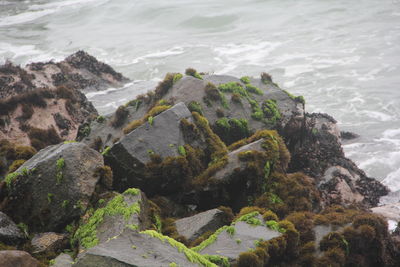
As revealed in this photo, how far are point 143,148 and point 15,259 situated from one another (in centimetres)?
373

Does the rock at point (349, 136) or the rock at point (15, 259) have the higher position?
the rock at point (15, 259)

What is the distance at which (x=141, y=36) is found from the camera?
3095cm

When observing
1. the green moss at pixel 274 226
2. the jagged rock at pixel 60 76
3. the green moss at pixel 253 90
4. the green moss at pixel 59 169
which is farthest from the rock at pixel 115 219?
the jagged rock at pixel 60 76

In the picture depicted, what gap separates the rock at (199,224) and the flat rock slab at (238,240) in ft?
1.67

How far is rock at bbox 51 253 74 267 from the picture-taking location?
5.16 metres

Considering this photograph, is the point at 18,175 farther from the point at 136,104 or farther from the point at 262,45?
the point at 262,45

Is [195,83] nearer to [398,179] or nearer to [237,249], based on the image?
[237,249]

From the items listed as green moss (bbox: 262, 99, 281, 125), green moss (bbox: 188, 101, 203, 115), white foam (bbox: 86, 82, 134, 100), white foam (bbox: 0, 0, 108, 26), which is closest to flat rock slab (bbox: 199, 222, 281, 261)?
green moss (bbox: 188, 101, 203, 115)

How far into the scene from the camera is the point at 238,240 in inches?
223

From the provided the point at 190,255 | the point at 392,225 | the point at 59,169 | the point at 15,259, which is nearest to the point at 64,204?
the point at 59,169

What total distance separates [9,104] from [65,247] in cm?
711

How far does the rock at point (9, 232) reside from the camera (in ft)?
19.1

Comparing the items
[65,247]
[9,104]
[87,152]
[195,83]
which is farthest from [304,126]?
[9,104]

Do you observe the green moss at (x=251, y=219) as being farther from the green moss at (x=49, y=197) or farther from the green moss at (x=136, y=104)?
the green moss at (x=136, y=104)
